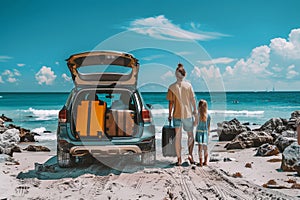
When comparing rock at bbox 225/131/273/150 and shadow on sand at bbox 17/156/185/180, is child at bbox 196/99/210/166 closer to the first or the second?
shadow on sand at bbox 17/156/185/180

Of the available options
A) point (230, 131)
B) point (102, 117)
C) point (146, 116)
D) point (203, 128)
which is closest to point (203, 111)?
point (203, 128)

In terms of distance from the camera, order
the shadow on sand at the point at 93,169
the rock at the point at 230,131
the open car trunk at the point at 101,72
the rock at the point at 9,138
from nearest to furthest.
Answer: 1. the shadow on sand at the point at 93,169
2. the open car trunk at the point at 101,72
3. the rock at the point at 9,138
4. the rock at the point at 230,131

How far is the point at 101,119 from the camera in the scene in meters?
6.72

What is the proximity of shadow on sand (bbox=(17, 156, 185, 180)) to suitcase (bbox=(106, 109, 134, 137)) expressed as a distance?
75cm

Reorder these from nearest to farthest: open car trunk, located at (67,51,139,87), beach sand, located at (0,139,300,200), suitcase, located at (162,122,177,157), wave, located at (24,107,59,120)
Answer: beach sand, located at (0,139,300,200) → open car trunk, located at (67,51,139,87) → suitcase, located at (162,122,177,157) → wave, located at (24,107,59,120)

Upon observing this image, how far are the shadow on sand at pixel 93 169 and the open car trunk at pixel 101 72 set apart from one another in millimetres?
1721

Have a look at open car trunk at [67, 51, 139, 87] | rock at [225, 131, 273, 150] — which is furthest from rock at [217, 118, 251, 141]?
open car trunk at [67, 51, 139, 87]

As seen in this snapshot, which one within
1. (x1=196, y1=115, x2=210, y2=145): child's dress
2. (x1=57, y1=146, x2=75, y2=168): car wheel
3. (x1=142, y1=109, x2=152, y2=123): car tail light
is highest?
(x1=142, y1=109, x2=152, y2=123): car tail light

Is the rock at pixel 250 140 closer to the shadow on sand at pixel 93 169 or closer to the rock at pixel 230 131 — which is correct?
the rock at pixel 230 131

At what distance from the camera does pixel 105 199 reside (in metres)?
5.01

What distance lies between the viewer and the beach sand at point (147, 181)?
5.21 metres

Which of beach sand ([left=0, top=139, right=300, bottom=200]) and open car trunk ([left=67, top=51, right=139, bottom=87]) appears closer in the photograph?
beach sand ([left=0, top=139, right=300, bottom=200])

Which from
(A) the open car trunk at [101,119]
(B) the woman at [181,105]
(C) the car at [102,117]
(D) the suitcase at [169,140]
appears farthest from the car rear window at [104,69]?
(D) the suitcase at [169,140]

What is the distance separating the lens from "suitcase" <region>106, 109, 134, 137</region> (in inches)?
269
